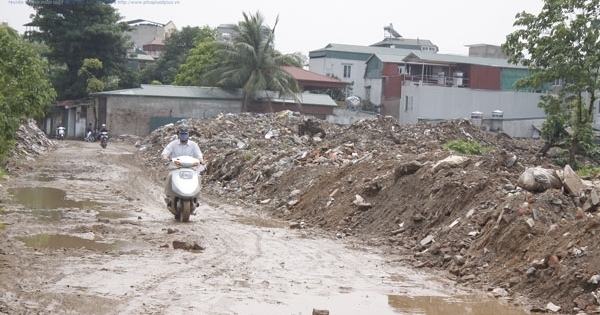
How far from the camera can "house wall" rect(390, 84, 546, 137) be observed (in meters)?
52.4

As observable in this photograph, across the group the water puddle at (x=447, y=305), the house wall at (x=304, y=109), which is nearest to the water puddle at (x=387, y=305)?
the water puddle at (x=447, y=305)

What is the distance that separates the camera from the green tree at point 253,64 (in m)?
50.8

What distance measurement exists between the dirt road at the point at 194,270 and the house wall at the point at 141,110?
36.6 metres

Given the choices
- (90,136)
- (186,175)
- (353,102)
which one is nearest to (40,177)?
(186,175)

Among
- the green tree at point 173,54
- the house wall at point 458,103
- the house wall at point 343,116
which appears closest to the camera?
the house wall at point 458,103

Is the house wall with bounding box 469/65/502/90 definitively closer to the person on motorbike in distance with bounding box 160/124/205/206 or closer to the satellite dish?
the satellite dish

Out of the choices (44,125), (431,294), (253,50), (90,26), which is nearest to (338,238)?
(431,294)

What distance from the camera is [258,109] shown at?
177 feet

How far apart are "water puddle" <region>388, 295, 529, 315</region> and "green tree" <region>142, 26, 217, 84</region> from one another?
6085 cm

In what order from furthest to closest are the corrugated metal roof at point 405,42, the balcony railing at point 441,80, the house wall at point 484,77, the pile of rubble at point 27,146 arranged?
the corrugated metal roof at point 405,42 → the balcony railing at point 441,80 → the house wall at point 484,77 → the pile of rubble at point 27,146

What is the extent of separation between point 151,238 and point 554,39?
15657 mm

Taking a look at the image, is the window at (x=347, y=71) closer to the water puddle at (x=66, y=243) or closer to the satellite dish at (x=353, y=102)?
the satellite dish at (x=353, y=102)

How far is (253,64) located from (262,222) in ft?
126

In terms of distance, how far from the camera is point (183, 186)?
12.5 metres
